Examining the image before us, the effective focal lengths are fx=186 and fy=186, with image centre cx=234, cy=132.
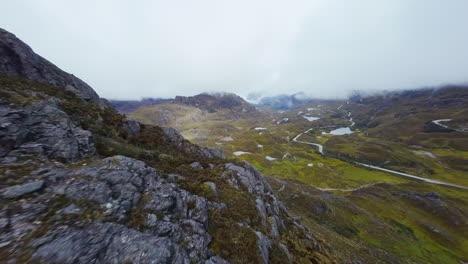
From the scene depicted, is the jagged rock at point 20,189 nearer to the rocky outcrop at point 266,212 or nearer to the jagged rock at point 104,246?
the jagged rock at point 104,246

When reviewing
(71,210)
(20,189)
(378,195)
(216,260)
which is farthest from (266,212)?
(378,195)

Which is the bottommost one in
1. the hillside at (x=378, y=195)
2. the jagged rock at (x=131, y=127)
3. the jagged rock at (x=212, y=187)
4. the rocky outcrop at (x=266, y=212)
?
the hillside at (x=378, y=195)

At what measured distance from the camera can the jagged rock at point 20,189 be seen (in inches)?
399

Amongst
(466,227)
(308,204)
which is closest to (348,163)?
(466,227)

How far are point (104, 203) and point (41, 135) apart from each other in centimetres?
916

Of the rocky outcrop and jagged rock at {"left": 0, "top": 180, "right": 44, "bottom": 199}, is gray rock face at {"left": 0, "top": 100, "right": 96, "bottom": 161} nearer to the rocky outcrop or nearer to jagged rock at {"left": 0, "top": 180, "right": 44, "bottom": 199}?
jagged rock at {"left": 0, "top": 180, "right": 44, "bottom": 199}

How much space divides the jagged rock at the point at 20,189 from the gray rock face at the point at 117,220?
45 cm

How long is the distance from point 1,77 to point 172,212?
23.7m

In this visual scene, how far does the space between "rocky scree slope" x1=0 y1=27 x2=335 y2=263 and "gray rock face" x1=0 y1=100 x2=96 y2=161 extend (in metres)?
0.06

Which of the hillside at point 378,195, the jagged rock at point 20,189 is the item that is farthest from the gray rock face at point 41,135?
the hillside at point 378,195

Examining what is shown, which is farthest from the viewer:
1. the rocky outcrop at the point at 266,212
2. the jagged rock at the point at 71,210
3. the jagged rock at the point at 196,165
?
the jagged rock at the point at 196,165

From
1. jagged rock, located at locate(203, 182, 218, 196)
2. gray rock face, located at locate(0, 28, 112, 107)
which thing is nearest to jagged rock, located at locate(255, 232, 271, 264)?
jagged rock, located at locate(203, 182, 218, 196)

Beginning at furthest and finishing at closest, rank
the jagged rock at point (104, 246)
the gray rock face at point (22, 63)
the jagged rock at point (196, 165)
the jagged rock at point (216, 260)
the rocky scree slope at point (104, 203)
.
Answer: the gray rock face at point (22, 63)
the jagged rock at point (196, 165)
the jagged rock at point (216, 260)
the rocky scree slope at point (104, 203)
the jagged rock at point (104, 246)

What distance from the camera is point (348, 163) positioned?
493ft
